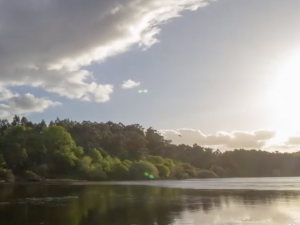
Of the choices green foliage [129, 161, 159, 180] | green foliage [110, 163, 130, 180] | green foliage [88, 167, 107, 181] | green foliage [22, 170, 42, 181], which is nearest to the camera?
green foliage [22, 170, 42, 181]

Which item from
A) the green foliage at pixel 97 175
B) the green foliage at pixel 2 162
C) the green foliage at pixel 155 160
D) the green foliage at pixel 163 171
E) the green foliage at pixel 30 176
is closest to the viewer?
the green foliage at pixel 30 176

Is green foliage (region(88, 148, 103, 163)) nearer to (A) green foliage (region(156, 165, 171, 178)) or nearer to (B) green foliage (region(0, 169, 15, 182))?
(A) green foliage (region(156, 165, 171, 178))

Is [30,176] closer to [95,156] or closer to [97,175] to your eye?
[97,175]

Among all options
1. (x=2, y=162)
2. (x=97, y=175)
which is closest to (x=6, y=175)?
(x=2, y=162)

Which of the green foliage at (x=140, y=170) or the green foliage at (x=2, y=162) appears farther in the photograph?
the green foliage at (x=140, y=170)

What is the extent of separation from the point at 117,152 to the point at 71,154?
4937cm

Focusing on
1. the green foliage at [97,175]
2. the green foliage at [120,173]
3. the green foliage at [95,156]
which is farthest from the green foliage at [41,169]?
the green foliage at [120,173]

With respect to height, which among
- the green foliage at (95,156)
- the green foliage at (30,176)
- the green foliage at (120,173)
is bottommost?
the green foliage at (30,176)

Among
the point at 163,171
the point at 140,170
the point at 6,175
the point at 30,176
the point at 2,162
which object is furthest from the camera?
the point at 163,171

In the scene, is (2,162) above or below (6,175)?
above

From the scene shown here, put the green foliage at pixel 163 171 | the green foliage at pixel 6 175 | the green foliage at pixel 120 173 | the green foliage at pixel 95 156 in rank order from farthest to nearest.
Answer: the green foliage at pixel 163 171 → the green foliage at pixel 95 156 → the green foliage at pixel 120 173 → the green foliage at pixel 6 175

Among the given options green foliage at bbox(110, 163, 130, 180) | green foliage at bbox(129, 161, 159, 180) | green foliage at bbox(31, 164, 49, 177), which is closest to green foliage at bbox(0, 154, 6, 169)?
green foliage at bbox(31, 164, 49, 177)

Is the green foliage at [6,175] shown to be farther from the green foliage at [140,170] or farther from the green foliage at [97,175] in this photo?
the green foliage at [140,170]

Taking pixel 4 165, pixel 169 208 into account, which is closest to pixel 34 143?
pixel 4 165
